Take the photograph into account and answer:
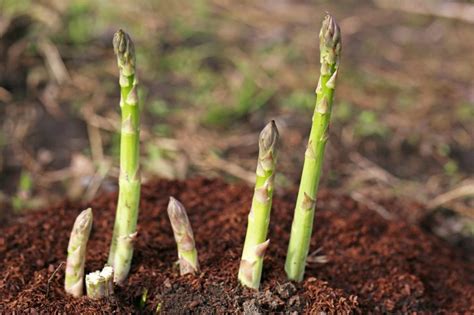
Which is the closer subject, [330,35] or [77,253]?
[330,35]

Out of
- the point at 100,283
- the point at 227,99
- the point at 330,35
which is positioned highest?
the point at 330,35

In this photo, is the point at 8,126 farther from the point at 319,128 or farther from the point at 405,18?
the point at 405,18

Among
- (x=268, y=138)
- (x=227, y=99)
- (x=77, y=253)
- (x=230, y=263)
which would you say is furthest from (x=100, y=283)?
(x=227, y=99)

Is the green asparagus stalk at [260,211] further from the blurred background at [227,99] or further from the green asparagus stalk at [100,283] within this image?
the blurred background at [227,99]

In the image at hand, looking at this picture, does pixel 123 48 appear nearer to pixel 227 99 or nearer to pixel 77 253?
pixel 77 253

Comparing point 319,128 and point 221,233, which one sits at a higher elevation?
point 319,128

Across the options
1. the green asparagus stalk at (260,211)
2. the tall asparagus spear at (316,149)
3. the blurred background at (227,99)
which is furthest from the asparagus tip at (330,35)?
the blurred background at (227,99)

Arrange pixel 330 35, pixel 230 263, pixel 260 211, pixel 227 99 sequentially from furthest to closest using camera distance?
pixel 227 99 < pixel 230 263 < pixel 260 211 < pixel 330 35

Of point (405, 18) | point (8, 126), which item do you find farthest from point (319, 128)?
point (405, 18)
